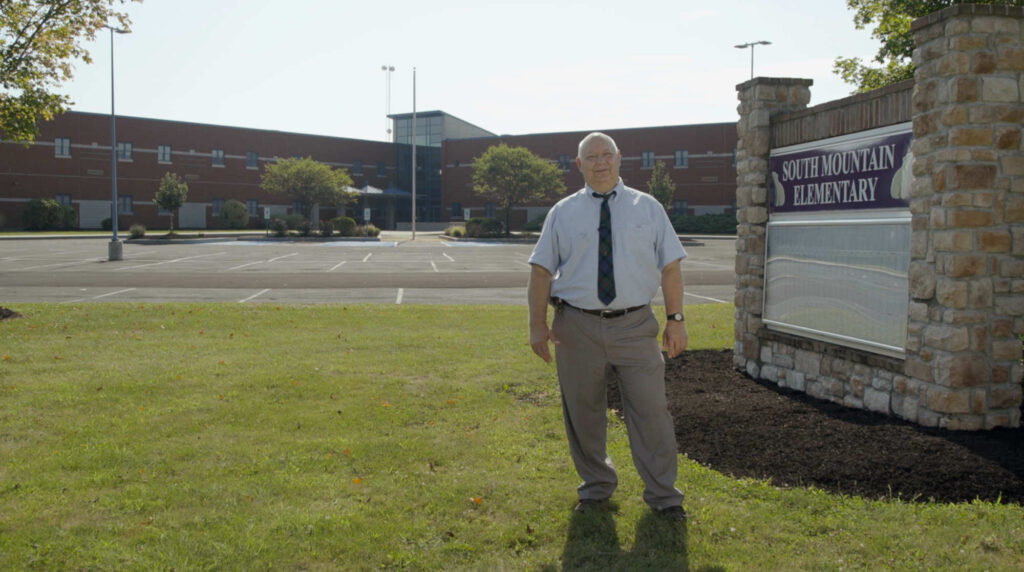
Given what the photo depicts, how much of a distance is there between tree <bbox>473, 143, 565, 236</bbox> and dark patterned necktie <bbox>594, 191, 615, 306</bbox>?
51553 mm

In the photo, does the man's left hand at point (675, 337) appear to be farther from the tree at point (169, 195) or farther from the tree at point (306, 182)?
the tree at point (306, 182)

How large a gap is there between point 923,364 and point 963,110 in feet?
5.72

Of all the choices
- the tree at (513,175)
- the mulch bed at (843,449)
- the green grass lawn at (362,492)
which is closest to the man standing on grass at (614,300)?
the green grass lawn at (362,492)

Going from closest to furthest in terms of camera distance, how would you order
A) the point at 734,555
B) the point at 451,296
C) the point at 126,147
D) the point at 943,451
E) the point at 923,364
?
the point at 734,555 < the point at 943,451 < the point at 923,364 < the point at 451,296 < the point at 126,147

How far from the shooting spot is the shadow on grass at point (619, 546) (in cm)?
358

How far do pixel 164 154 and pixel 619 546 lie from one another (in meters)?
62.6

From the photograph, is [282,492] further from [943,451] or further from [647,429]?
[943,451]

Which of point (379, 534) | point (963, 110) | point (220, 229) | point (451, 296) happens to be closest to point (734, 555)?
point (379, 534)

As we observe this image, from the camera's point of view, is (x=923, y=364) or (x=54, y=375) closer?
(x=923, y=364)

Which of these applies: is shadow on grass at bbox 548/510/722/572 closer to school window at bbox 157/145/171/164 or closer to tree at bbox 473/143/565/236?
tree at bbox 473/143/565/236

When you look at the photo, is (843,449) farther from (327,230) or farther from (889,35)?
(327,230)

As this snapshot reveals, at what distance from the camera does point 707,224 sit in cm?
5656

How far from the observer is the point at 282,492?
4.48 metres

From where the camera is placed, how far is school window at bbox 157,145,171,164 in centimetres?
5909
